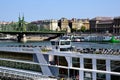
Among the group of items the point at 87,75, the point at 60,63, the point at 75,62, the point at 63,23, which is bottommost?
the point at 87,75

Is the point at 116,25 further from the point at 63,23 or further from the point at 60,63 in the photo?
the point at 60,63

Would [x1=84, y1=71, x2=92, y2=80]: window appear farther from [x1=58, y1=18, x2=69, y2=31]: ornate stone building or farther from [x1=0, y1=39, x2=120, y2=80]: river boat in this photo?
[x1=58, y1=18, x2=69, y2=31]: ornate stone building

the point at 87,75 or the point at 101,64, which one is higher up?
the point at 101,64

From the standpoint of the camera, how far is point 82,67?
50.7ft

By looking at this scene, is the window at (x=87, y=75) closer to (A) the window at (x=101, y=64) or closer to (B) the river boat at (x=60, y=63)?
(B) the river boat at (x=60, y=63)

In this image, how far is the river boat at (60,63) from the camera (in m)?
14.5

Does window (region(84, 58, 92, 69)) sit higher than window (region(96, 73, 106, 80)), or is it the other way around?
window (region(84, 58, 92, 69))

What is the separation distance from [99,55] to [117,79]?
1423 mm

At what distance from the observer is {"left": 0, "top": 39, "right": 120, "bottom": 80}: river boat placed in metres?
14.5

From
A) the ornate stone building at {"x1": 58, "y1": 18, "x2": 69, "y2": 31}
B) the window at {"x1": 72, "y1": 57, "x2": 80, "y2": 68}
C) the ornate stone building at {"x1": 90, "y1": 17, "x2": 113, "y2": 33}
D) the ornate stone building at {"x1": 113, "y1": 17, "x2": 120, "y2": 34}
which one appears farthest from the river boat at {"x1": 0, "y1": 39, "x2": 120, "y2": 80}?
the ornate stone building at {"x1": 58, "y1": 18, "x2": 69, "y2": 31}

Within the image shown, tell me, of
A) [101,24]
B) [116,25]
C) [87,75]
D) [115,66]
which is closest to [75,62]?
[87,75]

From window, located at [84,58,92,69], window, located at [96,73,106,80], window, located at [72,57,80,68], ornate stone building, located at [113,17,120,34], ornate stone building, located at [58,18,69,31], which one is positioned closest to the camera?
window, located at [96,73,106,80]

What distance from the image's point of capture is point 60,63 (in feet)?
55.4

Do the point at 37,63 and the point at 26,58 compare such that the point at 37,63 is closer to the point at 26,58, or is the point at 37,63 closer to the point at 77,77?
the point at 26,58
